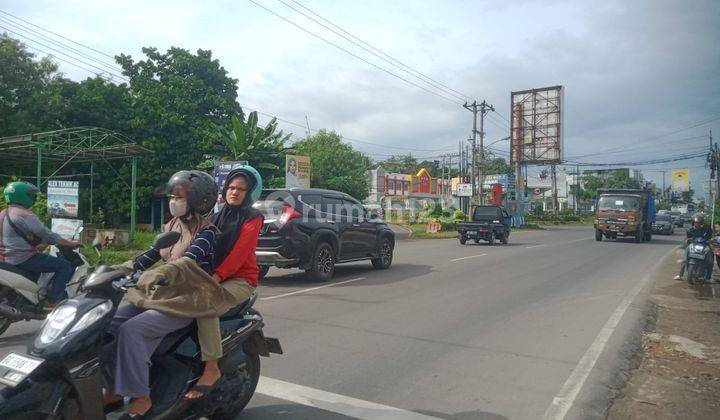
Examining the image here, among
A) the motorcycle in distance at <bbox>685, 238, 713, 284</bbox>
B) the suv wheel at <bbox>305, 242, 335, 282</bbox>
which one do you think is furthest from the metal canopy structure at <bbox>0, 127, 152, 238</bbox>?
the motorcycle in distance at <bbox>685, 238, 713, 284</bbox>

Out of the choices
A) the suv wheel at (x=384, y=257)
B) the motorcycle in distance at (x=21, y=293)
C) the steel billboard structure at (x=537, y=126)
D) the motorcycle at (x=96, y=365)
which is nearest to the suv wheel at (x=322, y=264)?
the suv wheel at (x=384, y=257)

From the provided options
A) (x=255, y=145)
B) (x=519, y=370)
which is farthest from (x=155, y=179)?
(x=519, y=370)

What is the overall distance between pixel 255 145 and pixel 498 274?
1410 cm

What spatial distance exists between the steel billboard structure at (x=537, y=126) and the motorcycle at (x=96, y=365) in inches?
1751

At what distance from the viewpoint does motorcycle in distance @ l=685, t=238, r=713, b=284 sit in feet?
38.4

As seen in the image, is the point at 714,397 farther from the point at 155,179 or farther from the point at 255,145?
the point at 155,179

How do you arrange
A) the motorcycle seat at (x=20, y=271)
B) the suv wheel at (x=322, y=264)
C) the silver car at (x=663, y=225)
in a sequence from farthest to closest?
the silver car at (x=663, y=225)
the suv wheel at (x=322, y=264)
the motorcycle seat at (x=20, y=271)

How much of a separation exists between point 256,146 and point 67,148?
799 cm

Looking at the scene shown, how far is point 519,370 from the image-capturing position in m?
5.36

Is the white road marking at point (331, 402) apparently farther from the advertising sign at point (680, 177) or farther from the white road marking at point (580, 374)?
the advertising sign at point (680, 177)

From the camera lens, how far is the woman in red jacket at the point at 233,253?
10.9 feet

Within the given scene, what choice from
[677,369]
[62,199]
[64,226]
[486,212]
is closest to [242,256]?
[677,369]

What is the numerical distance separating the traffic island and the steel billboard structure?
37297 millimetres

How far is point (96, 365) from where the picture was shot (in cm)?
297
